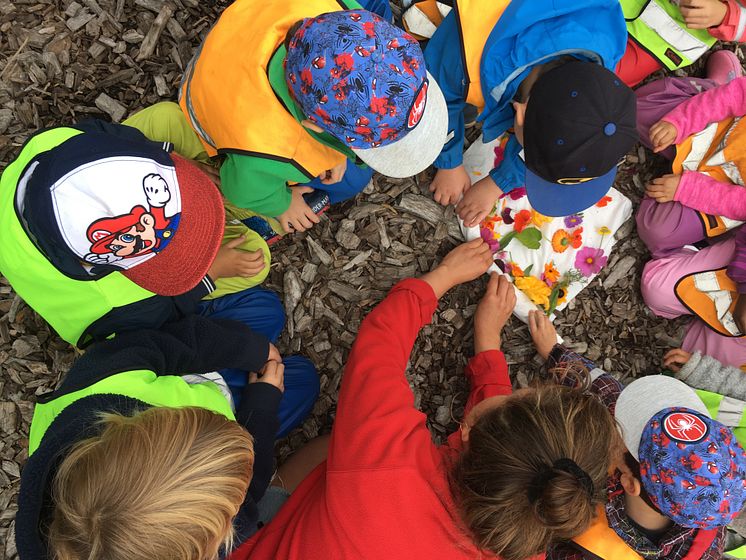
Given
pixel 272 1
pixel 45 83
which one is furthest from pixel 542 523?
pixel 45 83

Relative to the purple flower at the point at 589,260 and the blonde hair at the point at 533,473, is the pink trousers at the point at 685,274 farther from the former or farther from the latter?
the blonde hair at the point at 533,473

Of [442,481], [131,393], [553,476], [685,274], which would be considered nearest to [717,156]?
[685,274]

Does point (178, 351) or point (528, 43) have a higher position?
point (528, 43)

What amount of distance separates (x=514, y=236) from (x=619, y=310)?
594 mm

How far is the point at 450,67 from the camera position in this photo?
65.9 inches

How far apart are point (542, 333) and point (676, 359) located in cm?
60

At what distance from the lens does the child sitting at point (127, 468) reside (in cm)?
102

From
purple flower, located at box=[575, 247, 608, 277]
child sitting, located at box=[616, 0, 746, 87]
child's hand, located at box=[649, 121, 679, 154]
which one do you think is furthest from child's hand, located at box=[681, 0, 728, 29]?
purple flower, located at box=[575, 247, 608, 277]

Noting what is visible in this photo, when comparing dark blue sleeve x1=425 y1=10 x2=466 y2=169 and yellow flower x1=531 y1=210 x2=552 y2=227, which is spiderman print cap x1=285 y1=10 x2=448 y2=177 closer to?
dark blue sleeve x1=425 y1=10 x2=466 y2=169

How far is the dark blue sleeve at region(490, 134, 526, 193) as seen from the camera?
182 centimetres

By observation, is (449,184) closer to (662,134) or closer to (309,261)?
(309,261)

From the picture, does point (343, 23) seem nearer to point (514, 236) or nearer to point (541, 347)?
point (514, 236)

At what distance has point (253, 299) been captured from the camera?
1.96 metres

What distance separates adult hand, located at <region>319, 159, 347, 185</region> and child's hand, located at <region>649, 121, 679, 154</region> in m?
1.34
